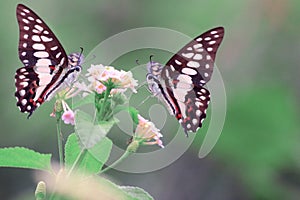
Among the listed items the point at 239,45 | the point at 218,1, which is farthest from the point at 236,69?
the point at 218,1

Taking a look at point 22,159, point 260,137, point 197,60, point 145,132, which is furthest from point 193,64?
point 260,137

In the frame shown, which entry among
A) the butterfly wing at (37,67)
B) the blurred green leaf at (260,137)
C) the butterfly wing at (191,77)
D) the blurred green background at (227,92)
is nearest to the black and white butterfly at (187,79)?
the butterfly wing at (191,77)

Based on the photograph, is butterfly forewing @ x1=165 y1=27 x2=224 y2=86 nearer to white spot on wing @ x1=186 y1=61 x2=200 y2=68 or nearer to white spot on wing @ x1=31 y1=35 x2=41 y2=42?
white spot on wing @ x1=186 y1=61 x2=200 y2=68

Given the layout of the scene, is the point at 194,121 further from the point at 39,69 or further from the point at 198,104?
the point at 39,69

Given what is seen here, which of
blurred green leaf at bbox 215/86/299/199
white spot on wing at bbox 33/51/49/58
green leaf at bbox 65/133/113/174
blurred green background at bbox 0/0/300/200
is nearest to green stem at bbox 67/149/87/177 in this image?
green leaf at bbox 65/133/113/174

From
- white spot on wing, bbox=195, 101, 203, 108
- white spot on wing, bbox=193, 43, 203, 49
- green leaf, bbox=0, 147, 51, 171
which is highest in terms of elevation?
white spot on wing, bbox=193, 43, 203, 49

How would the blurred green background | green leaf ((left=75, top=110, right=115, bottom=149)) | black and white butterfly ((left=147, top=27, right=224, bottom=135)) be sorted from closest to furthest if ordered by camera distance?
green leaf ((left=75, top=110, right=115, bottom=149)) < black and white butterfly ((left=147, top=27, right=224, bottom=135)) < the blurred green background

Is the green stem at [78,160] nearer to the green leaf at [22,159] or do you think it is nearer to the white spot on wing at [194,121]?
the green leaf at [22,159]
